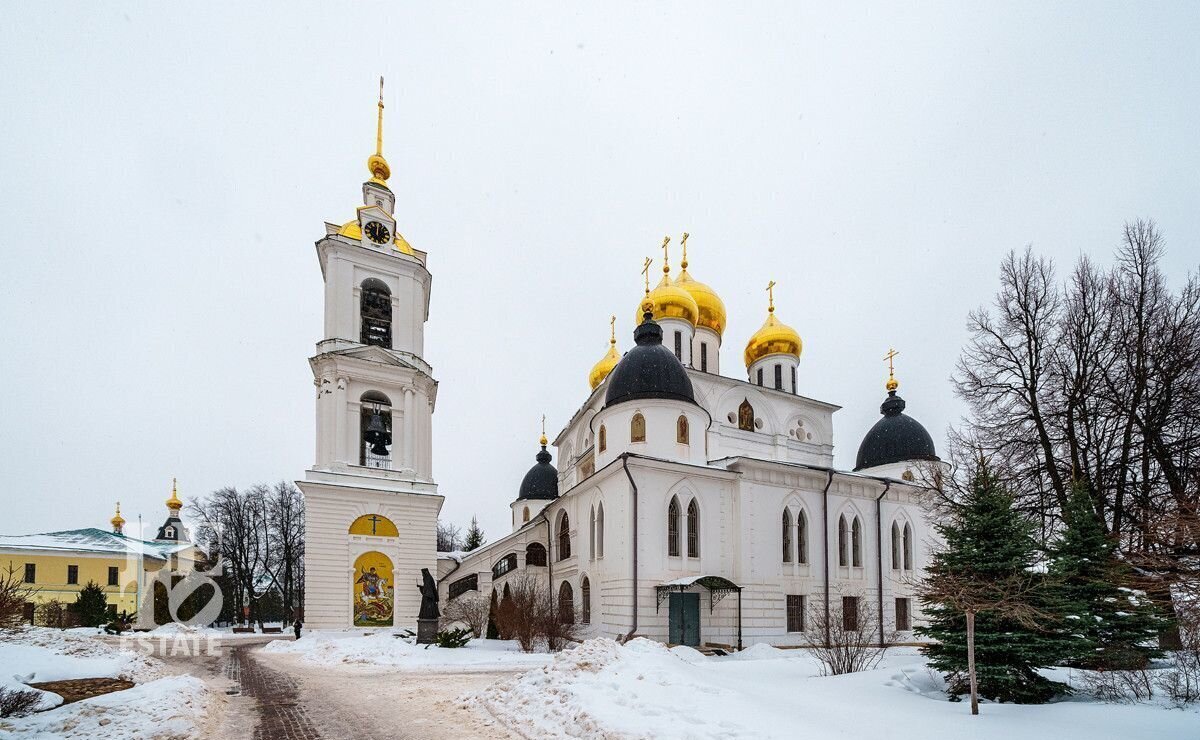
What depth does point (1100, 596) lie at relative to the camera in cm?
1229

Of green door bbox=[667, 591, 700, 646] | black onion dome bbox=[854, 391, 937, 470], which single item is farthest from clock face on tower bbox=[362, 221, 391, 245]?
black onion dome bbox=[854, 391, 937, 470]

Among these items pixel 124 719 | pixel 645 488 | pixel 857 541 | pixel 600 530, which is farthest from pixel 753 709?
pixel 857 541

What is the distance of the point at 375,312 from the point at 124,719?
840 inches

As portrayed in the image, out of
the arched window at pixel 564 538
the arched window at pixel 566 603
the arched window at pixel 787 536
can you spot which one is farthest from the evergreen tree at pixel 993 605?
the arched window at pixel 564 538

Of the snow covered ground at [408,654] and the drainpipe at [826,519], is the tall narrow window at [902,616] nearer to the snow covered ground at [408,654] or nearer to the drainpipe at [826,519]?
the drainpipe at [826,519]

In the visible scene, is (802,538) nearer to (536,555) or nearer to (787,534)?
(787,534)

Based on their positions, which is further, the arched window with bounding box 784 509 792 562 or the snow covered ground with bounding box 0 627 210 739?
the arched window with bounding box 784 509 792 562

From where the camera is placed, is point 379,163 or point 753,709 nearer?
point 753,709

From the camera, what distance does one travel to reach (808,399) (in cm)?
3002

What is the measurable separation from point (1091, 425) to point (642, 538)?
447 inches

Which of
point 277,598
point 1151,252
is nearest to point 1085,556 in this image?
point 1151,252

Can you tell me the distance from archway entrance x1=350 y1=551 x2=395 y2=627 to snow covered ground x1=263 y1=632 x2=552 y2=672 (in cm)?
216

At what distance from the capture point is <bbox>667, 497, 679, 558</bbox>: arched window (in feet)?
64.3

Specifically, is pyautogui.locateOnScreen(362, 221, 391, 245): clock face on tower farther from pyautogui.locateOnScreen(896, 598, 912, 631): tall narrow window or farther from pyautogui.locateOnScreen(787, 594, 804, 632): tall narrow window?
pyautogui.locateOnScreen(896, 598, 912, 631): tall narrow window
